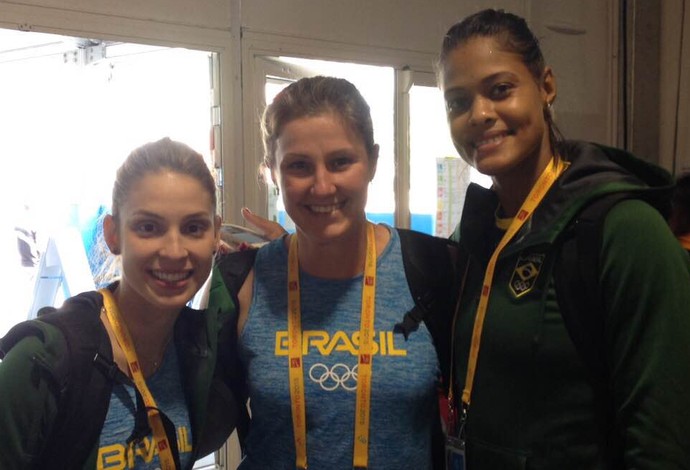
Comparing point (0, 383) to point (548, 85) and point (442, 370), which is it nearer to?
point (442, 370)

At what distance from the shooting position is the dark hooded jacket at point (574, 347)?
109 centimetres

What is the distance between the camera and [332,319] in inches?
57.6

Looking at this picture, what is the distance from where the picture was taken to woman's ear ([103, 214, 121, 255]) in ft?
4.71

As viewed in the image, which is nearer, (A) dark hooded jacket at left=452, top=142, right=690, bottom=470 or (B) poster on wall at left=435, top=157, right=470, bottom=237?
(A) dark hooded jacket at left=452, top=142, right=690, bottom=470

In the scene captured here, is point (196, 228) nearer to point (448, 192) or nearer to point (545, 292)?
point (545, 292)

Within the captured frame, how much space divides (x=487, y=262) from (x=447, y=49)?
50 cm

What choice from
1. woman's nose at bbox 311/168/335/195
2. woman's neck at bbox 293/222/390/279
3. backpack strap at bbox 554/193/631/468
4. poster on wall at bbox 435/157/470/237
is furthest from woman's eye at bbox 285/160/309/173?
poster on wall at bbox 435/157/470/237

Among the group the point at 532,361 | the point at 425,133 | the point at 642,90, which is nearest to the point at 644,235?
the point at 532,361

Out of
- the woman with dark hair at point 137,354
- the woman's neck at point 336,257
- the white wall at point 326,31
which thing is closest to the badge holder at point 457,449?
the woman's neck at point 336,257

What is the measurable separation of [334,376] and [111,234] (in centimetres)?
60

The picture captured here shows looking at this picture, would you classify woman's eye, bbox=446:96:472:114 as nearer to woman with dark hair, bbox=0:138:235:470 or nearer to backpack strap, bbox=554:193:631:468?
backpack strap, bbox=554:193:631:468

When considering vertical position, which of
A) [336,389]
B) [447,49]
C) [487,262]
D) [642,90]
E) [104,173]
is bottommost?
[336,389]

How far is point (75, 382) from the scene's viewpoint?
1210mm

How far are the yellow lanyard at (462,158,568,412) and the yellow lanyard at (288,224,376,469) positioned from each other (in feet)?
0.72
